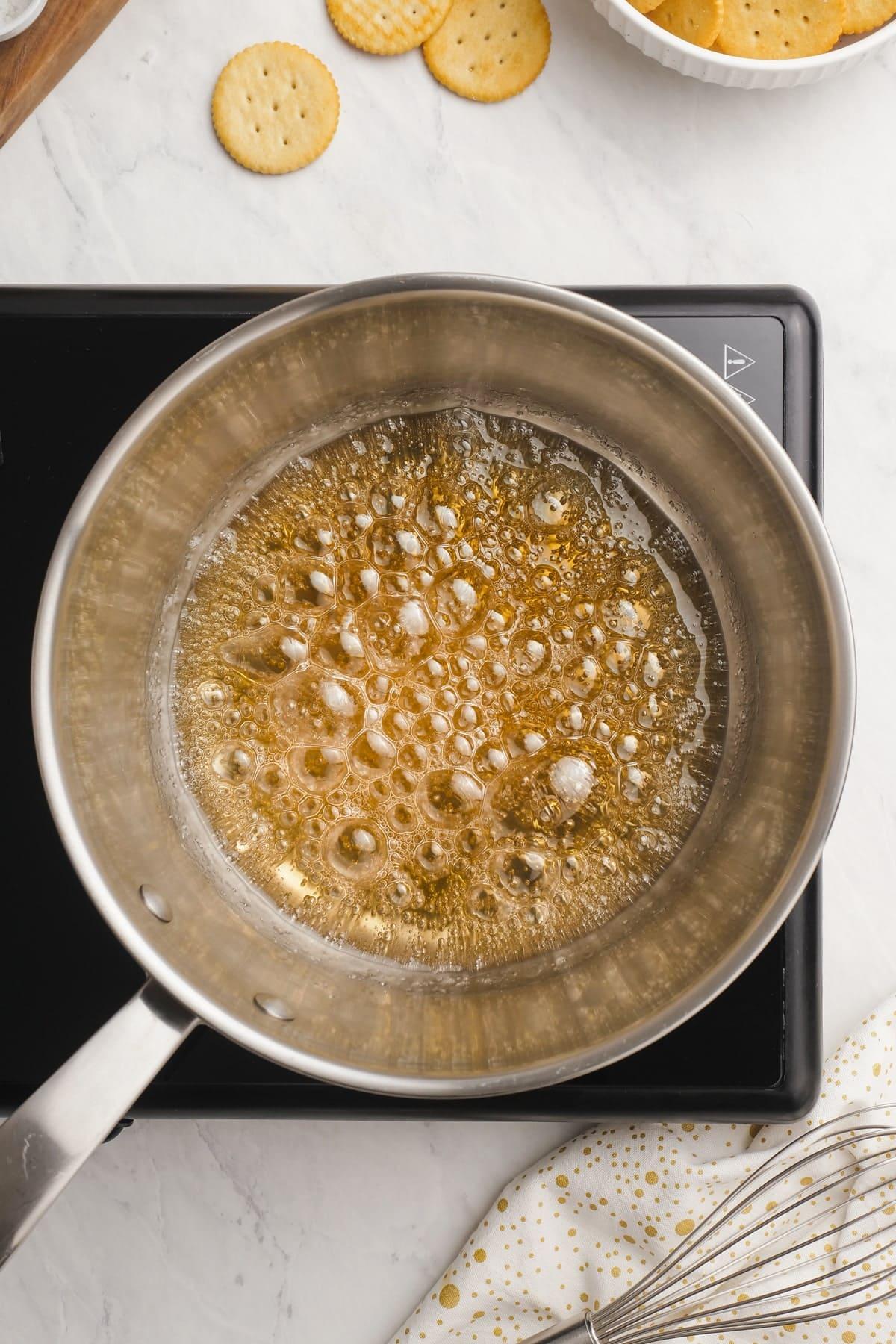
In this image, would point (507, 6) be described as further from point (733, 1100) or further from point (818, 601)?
point (733, 1100)

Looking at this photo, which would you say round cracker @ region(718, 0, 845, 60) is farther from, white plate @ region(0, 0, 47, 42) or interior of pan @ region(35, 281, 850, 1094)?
white plate @ region(0, 0, 47, 42)

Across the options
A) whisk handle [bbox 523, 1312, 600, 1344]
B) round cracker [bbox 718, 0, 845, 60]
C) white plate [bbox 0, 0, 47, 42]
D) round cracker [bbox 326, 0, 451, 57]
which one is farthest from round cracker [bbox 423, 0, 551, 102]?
whisk handle [bbox 523, 1312, 600, 1344]

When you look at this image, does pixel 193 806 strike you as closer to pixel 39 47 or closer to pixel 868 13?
pixel 39 47

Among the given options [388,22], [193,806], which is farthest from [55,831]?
[388,22]

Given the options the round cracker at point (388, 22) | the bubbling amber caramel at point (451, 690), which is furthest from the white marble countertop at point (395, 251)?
the bubbling amber caramel at point (451, 690)

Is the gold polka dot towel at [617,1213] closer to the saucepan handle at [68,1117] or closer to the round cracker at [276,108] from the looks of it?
the saucepan handle at [68,1117]

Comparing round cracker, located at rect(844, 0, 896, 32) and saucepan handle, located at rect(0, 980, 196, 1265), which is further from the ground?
round cracker, located at rect(844, 0, 896, 32)
